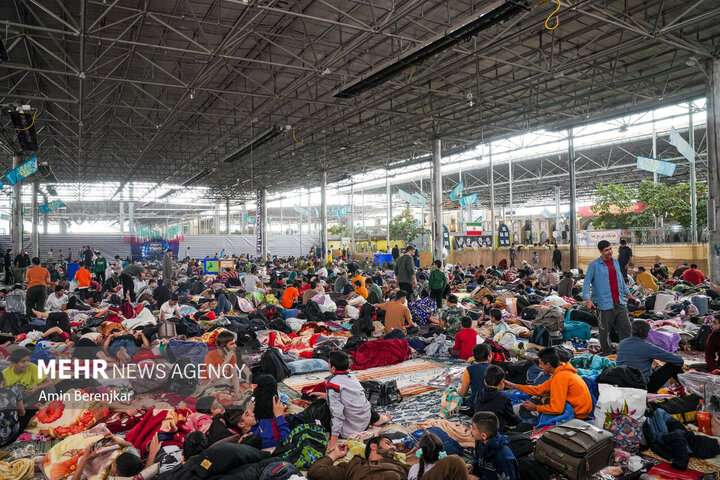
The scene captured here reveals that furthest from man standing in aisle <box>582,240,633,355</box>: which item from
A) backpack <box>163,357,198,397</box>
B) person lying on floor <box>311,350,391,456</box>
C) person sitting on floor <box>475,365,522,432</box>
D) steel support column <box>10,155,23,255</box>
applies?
steel support column <box>10,155,23,255</box>

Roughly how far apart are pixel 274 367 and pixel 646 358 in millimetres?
4646

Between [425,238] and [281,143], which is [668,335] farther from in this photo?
[425,238]

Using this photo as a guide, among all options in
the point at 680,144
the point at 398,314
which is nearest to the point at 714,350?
the point at 398,314

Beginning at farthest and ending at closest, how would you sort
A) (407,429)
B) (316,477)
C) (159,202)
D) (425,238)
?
(159,202) < (425,238) < (407,429) < (316,477)

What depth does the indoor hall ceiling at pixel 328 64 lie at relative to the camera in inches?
423

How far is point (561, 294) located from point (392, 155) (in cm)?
1720

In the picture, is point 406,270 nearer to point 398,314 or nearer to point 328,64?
point 398,314

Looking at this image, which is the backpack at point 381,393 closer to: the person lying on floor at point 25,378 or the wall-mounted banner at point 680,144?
the person lying on floor at point 25,378

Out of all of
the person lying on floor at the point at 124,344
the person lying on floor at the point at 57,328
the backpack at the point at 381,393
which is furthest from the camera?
the person lying on floor at the point at 57,328

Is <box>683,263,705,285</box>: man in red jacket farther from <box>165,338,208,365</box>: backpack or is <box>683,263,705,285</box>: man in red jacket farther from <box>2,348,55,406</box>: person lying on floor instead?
<box>2,348,55,406</box>: person lying on floor

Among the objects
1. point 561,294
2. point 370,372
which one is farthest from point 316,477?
point 561,294

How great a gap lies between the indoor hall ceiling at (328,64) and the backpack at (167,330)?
19.4ft

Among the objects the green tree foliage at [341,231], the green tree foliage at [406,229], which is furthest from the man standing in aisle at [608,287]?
the green tree foliage at [341,231]

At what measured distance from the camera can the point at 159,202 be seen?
46.4m
